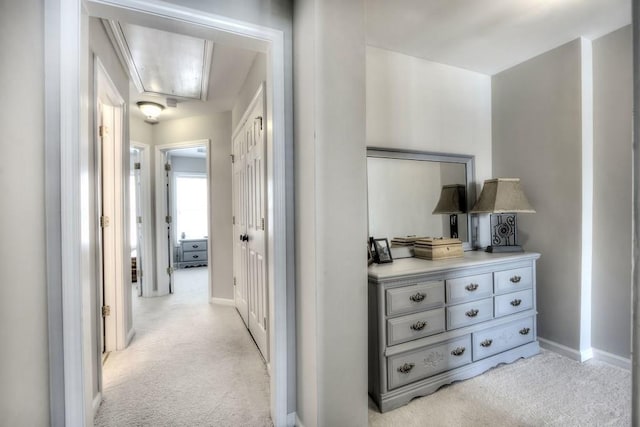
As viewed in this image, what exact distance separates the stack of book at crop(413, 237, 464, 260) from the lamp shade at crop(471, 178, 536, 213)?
1.40 feet

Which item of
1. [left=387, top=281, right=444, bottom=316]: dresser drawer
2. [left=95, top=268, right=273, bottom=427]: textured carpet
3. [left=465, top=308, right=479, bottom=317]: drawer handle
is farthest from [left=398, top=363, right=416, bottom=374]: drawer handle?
[left=95, top=268, right=273, bottom=427]: textured carpet

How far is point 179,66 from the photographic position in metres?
2.62

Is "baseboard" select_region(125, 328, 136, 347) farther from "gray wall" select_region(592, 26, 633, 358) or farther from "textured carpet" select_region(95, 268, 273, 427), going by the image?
"gray wall" select_region(592, 26, 633, 358)

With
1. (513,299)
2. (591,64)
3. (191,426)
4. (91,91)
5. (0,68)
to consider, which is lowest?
(191,426)

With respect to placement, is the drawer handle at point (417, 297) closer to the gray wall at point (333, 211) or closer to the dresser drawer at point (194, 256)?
the gray wall at point (333, 211)

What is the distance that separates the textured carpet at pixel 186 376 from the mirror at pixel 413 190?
4.48ft

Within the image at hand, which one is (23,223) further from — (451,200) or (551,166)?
(551,166)

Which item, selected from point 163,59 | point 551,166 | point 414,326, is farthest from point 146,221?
point 551,166

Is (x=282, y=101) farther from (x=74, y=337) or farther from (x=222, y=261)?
(x=222, y=261)

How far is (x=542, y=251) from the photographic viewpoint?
2.53 meters

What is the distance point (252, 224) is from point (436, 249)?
1.51 meters

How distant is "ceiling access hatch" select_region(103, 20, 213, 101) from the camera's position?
83.6 inches

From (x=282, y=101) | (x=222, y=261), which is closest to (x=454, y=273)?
(x=282, y=101)

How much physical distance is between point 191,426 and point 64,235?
1.19 meters
